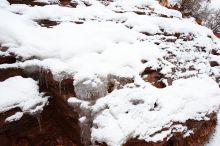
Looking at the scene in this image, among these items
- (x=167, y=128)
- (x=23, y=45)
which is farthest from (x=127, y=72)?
(x=23, y=45)

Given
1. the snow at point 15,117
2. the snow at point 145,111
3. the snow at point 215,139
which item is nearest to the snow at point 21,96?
the snow at point 15,117

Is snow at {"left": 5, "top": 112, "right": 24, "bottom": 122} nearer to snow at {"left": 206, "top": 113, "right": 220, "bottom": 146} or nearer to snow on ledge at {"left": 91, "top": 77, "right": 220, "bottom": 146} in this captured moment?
snow on ledge at {"left": 91, "top": 77, "right": 220, "bottom": 146}

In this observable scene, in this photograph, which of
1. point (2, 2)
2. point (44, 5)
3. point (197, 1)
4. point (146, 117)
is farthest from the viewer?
point (197, 1)

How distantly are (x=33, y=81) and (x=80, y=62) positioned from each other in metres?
0.70

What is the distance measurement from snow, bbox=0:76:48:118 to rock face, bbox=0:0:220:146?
63 mm

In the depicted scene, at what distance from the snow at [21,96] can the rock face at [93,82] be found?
0.06 metres

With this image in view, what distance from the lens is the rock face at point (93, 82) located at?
9.30 ft

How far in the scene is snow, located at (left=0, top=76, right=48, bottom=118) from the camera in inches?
108

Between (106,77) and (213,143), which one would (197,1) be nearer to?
(213,143)

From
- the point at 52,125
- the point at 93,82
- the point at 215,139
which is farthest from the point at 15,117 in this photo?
the point at 215,139

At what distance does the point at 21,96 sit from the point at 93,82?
3.06 feet

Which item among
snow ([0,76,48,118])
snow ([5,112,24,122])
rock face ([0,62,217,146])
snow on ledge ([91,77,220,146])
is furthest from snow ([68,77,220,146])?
snow ([5,112,24,122])

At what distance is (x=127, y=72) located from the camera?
3.20 m

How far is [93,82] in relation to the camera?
9.59ft
